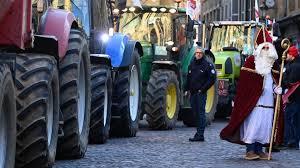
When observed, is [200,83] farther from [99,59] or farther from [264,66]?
[264,66]

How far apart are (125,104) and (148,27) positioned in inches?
173

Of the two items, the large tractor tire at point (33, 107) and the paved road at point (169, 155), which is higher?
the large tractor tire at point (33, 107)

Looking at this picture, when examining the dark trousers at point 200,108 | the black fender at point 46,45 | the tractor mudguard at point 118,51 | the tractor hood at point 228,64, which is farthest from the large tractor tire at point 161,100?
the black fender at point 46,45

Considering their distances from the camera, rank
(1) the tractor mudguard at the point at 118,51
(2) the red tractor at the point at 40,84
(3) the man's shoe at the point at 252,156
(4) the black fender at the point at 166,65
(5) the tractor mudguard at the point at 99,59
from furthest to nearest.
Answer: (4) the black fender at the point at 166,65
(1) the tractor mudguard at the point at 118,51
(5) the tractor mudguard at the point at 99,59
(3) the man's shoe at the point at 252,156
(2) the red tractor at the point at 40,84

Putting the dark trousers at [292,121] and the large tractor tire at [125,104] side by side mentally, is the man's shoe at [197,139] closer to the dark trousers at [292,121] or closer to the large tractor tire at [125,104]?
the large tractor tire at [125,104]

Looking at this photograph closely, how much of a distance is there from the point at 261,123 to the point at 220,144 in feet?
9.61

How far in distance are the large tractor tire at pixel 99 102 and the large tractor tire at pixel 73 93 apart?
1551mm

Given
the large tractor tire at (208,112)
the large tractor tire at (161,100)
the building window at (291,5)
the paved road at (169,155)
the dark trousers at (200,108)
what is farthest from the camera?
the building window at (291,5)

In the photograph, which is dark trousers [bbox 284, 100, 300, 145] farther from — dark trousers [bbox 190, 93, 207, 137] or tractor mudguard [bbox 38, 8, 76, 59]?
tractor mudguard [bbox 38, 8, 76, 59]

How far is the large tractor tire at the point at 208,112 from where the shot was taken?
64.7 feet

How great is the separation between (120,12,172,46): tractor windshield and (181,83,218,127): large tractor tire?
1.79 meters

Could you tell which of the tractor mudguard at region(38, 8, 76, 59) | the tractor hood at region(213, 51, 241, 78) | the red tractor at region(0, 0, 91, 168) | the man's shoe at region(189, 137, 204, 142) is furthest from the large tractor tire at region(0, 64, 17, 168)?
the tractor hood at region(213, 51, 241, 78)

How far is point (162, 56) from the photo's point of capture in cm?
1892

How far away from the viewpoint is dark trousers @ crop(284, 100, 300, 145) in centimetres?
1443
